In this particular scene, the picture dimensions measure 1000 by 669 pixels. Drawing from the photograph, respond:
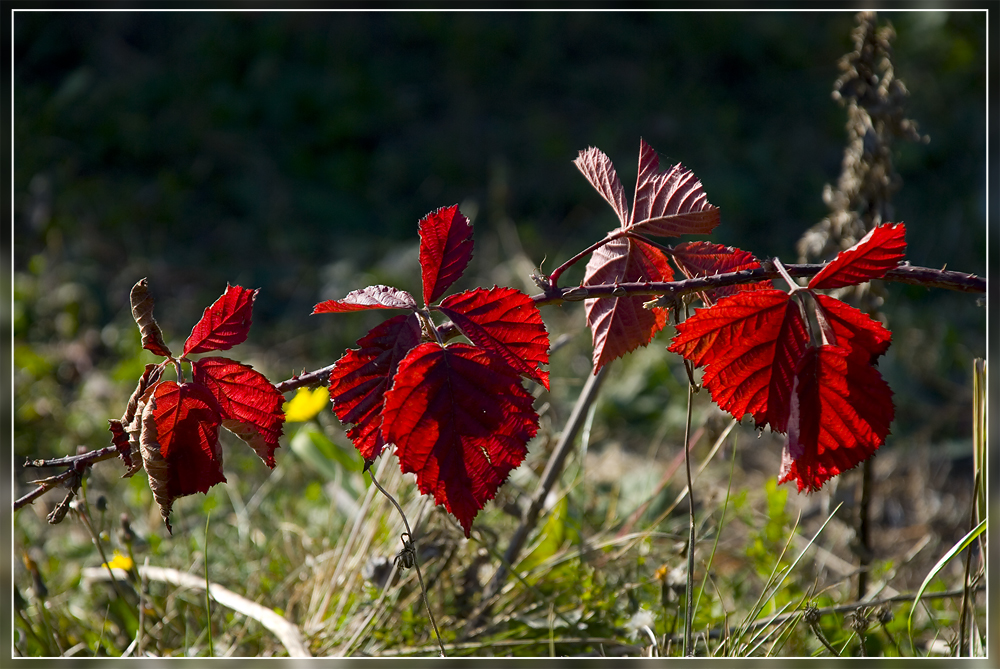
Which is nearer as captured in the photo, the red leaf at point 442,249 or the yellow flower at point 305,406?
the red leaf at point 442,249

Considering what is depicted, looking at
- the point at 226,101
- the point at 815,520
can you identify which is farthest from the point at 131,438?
the point at 226,101

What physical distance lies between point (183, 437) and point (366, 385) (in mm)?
195

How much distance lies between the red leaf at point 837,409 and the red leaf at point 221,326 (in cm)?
52

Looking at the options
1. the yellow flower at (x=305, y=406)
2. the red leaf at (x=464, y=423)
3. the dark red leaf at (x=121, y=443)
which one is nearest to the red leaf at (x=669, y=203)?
the red leaf at (x=464, y=423)

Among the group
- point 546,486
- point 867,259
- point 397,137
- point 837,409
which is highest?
point 397,137

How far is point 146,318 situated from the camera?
717mm

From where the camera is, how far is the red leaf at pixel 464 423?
0.65 m

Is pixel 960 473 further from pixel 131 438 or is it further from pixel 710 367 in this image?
pixel 131 438

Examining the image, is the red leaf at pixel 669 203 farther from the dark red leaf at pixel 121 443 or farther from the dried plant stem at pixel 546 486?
the dark red leaf at pixel 121 443

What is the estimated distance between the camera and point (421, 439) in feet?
2.12

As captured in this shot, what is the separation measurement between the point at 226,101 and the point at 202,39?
0.48m

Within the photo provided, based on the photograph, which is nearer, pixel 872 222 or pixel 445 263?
pixel 445 263

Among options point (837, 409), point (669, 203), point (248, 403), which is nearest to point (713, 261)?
point (669, 203)

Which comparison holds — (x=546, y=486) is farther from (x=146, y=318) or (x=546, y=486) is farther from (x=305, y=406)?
(x=146, y=318)
